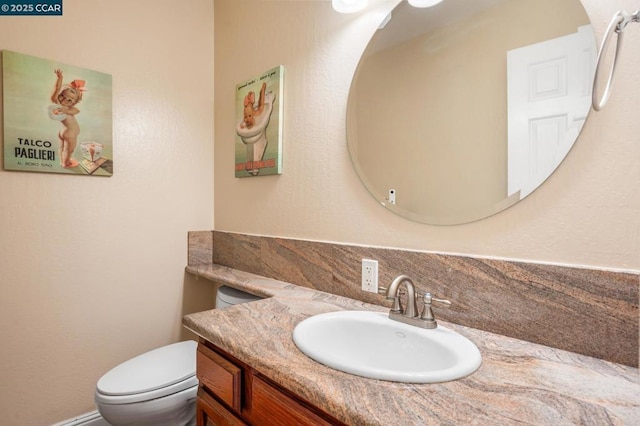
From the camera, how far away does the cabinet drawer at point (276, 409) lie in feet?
2.16

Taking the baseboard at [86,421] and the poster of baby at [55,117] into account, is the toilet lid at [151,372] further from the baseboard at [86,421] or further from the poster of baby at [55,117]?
the poster of baby at [55,117]

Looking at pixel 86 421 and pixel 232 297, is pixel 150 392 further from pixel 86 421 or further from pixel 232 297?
pixel 86 421

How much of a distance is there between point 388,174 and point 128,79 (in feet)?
4.88

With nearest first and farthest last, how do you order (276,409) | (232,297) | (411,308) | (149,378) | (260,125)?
1. (276,409)
2. (411,308)
3. (149,378)
4. (232,297)
5. (260,125)

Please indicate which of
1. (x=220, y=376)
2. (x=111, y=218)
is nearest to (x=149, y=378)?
(x=220, y=376)

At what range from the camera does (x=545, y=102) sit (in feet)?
2.78

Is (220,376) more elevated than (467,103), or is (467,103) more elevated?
(467,103)

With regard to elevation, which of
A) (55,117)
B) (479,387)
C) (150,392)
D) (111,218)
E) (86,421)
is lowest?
(86,421)

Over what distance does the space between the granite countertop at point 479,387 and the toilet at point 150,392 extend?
54cm

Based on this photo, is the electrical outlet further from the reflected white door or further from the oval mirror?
the reflected white door

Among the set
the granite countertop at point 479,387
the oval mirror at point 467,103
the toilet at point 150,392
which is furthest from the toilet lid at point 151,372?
the oval mirror at point 467,103

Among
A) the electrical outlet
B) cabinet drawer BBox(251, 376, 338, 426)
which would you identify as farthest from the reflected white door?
cabinet drawer BBox(251, 376, 338, 426)
